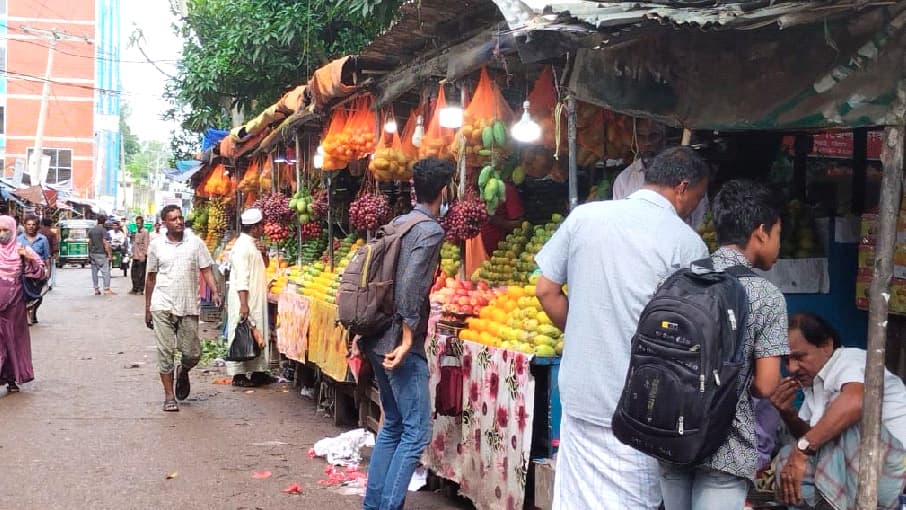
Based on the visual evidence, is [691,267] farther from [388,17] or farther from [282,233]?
[388,17]

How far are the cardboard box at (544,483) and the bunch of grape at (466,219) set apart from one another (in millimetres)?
1883

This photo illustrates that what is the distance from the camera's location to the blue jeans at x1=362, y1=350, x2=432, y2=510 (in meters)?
4.84

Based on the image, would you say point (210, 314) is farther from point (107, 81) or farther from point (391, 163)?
point (107, 81)

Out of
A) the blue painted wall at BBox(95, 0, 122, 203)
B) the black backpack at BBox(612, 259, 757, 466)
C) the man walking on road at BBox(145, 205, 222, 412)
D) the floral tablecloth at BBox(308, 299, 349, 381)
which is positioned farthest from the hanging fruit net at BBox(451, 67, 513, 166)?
the blue painted wall at BBox(95, 0, 122, 203)

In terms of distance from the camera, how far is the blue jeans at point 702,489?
298cm

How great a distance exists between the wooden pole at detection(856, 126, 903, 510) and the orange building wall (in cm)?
5860

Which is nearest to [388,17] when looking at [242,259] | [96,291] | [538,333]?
[242,259]

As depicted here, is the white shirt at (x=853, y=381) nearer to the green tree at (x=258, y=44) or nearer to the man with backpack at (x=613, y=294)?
the man with backpack at (x=613, y=294)

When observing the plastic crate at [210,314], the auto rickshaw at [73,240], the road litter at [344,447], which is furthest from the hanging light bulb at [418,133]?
the auto rickshaw at [73,240]

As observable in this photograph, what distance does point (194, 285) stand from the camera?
874cm

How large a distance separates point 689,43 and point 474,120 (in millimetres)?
1999

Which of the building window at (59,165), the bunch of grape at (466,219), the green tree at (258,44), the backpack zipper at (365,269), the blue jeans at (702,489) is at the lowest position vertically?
the blue jeans at (702,489)

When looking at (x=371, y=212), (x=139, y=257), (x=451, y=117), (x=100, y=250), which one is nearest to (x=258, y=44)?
(x=371, y=212)

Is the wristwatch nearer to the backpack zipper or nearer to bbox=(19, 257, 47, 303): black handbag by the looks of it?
the backpack zipper
